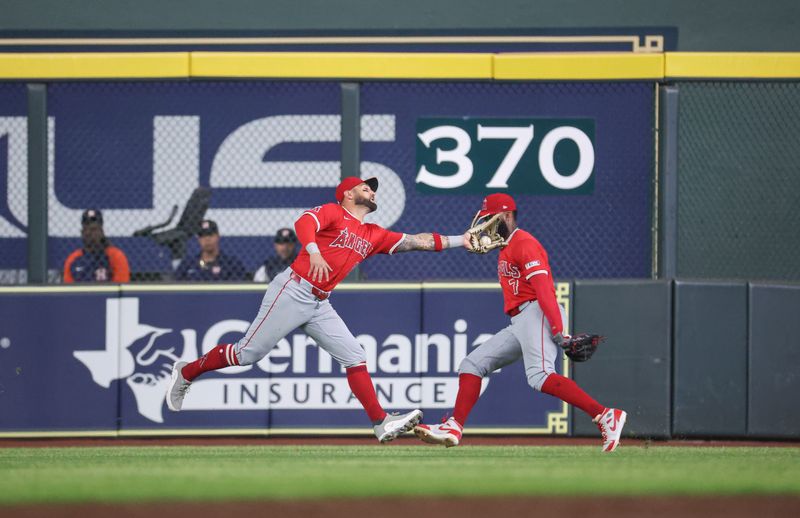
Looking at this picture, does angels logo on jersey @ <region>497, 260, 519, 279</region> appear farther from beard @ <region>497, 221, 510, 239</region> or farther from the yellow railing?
the yellow railing

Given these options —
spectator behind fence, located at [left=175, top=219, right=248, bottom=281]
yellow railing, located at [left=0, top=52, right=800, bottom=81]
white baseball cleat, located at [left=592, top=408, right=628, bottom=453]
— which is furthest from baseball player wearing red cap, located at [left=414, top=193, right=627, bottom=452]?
spectator behind fence, located at [left=175, top=219, right=248, bottom=281]

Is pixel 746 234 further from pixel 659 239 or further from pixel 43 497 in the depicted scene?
pixel 43 497

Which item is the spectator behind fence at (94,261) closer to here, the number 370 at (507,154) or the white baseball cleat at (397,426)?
the number 370 at (507,154)

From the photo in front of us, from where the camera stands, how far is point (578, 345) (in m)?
7.37

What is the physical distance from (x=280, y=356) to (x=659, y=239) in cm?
A: 295

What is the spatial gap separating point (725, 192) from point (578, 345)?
522 cm

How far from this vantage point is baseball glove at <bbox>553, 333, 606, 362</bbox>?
7297 millimetres

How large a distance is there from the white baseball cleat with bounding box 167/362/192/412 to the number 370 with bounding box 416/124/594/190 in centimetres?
243

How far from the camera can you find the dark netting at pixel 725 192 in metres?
11.7

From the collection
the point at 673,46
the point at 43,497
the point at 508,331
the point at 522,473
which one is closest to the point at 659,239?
the point at 508,331

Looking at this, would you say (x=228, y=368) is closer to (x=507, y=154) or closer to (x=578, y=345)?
(x=507, y=154)

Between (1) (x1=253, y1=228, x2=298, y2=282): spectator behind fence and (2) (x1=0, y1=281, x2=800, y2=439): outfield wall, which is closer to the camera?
(2) (x1=0, y1=281, x2=800, y2=439): outfield wall

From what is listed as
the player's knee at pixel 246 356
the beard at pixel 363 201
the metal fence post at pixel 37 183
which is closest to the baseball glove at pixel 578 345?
the beard at pixel 363 201

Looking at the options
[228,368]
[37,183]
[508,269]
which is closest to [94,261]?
[37,183]
